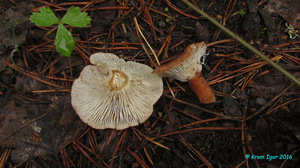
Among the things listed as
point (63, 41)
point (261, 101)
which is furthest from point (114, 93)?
point (261, 101)

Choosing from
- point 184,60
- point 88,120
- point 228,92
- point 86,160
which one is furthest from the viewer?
point 228,92

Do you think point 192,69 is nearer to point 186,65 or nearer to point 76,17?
point 186,65

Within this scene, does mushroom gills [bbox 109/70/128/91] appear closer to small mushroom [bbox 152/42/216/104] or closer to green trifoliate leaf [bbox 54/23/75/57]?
small mushroom [bbox 152/42/216/104]

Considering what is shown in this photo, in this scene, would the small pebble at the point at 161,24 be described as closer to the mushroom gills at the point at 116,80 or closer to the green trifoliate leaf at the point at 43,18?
the mushroom gills at the point at 116,80

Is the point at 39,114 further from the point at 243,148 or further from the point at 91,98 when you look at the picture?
the point at 243,148

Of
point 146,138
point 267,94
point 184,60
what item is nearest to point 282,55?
point 267,94

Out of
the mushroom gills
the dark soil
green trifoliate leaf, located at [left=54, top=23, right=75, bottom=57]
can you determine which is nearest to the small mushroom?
the dark soil
